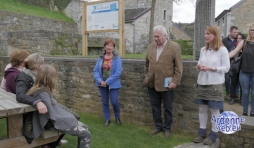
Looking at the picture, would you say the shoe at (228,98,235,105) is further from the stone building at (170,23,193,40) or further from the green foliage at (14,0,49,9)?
the stone building at (170,23,193,40)

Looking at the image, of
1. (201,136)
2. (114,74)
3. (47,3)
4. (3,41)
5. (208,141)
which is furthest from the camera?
(47,3)

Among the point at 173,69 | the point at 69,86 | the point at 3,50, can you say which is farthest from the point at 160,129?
the point at 3,50

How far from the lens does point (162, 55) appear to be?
159 inches

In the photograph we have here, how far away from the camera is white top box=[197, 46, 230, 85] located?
3496 millimetres

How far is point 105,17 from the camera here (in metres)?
6.89

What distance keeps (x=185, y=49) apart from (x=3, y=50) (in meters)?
14.7

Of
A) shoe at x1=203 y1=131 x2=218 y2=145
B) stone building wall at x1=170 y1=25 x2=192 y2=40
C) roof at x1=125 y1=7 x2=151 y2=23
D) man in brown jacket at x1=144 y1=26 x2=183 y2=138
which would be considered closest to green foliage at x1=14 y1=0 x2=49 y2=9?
roof at x1=125 y1=7 x2=151 y2=23

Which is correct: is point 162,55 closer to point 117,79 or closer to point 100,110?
point 117,79

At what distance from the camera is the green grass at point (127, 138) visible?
4060 millimetres

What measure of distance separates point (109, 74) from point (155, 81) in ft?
3.42

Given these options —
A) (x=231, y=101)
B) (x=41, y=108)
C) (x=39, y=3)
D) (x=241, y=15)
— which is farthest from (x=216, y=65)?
(x=241, y=15)

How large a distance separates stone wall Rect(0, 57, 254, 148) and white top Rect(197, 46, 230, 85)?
562mm

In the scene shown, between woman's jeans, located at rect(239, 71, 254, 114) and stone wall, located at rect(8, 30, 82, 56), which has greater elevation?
stone wall, located at rect(8, 30, 82, 56)

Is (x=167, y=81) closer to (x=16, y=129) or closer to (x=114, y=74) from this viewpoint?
(x=114, y=74)
